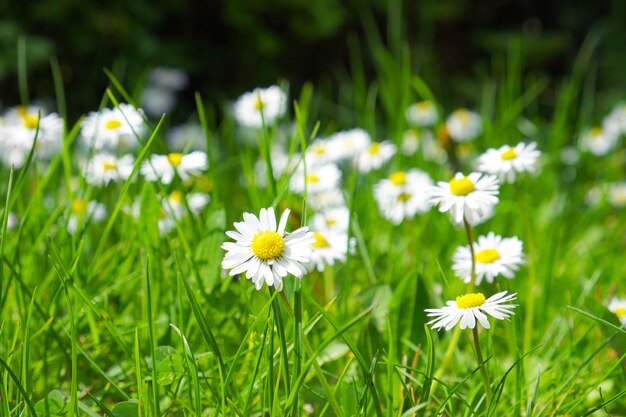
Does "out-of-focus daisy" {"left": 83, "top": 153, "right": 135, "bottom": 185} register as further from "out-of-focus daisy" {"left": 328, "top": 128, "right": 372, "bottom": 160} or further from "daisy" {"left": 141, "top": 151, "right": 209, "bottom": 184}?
"out-of-focus daisy" {"left": 328, "top": 128, "right": 372, "bottom": 160}

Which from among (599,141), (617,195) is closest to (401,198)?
(617,195)

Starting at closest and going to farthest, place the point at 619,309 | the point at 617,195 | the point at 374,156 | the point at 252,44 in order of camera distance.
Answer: the point at 619,309
the point at 374,156
the point at 617,195
the point at 252,44

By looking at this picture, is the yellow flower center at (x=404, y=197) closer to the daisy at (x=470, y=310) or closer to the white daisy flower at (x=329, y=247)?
the white daisy flower at (x=329, y=247)

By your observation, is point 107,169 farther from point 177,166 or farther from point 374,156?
point 374,156

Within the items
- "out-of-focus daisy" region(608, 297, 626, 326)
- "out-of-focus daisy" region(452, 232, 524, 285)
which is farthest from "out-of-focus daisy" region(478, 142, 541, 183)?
"out-of-focus daisy" region(608, 297, 626, 326)

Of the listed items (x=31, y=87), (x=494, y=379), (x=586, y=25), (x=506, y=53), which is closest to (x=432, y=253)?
A: (x=494, y=379)

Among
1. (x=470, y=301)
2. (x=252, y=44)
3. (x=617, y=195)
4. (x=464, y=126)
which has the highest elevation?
(x=252, y=44)

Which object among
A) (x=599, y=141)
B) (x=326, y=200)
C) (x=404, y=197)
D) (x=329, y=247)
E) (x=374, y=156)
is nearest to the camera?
(x=329, y=247)

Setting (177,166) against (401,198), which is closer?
(177,166)
